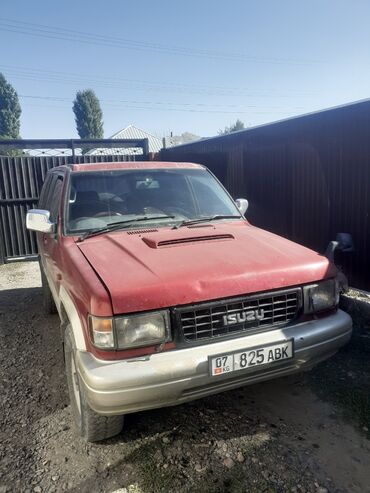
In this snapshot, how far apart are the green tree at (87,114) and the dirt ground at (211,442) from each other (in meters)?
58.9

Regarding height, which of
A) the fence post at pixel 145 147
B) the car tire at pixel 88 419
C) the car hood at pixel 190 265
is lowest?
the car tire at pixel 88 419

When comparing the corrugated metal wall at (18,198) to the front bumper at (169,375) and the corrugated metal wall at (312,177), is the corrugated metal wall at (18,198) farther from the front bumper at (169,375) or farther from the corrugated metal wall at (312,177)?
the front bumper at (169,375)

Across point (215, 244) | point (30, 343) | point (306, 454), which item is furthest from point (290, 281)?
point (30, 343)

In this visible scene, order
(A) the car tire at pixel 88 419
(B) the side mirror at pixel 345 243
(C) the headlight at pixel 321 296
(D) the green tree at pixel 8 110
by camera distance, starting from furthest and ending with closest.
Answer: (D) the green tree at pixel 8 110 → (B) the side mirror at pixel 345 243 → (C) the headlight at pixel 321 296 → (A) the car tire at pixel 88 419

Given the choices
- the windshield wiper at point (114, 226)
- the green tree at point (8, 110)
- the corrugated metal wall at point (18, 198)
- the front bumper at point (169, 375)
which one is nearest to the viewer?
the front bumper at point (169, 375)

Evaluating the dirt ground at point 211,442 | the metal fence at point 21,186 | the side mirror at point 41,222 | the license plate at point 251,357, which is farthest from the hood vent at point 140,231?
the metal fence at point 21,186

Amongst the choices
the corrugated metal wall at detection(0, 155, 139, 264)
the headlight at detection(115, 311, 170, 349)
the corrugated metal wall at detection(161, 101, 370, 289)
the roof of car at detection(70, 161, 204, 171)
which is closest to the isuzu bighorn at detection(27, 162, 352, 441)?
the headlight at detection(115, 311, 170, 349)

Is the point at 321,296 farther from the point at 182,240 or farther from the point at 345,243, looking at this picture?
the point at 345,243

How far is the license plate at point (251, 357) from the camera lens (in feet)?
7.37

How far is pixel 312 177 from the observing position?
5.25 metres

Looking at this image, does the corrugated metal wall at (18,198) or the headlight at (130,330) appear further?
the corrugated metal wall at (18,198)

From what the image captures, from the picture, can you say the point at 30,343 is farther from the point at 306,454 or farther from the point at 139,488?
the point at 306,454

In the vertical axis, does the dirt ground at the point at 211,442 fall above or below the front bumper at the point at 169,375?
below

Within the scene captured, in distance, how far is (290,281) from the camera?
98.7 inches
